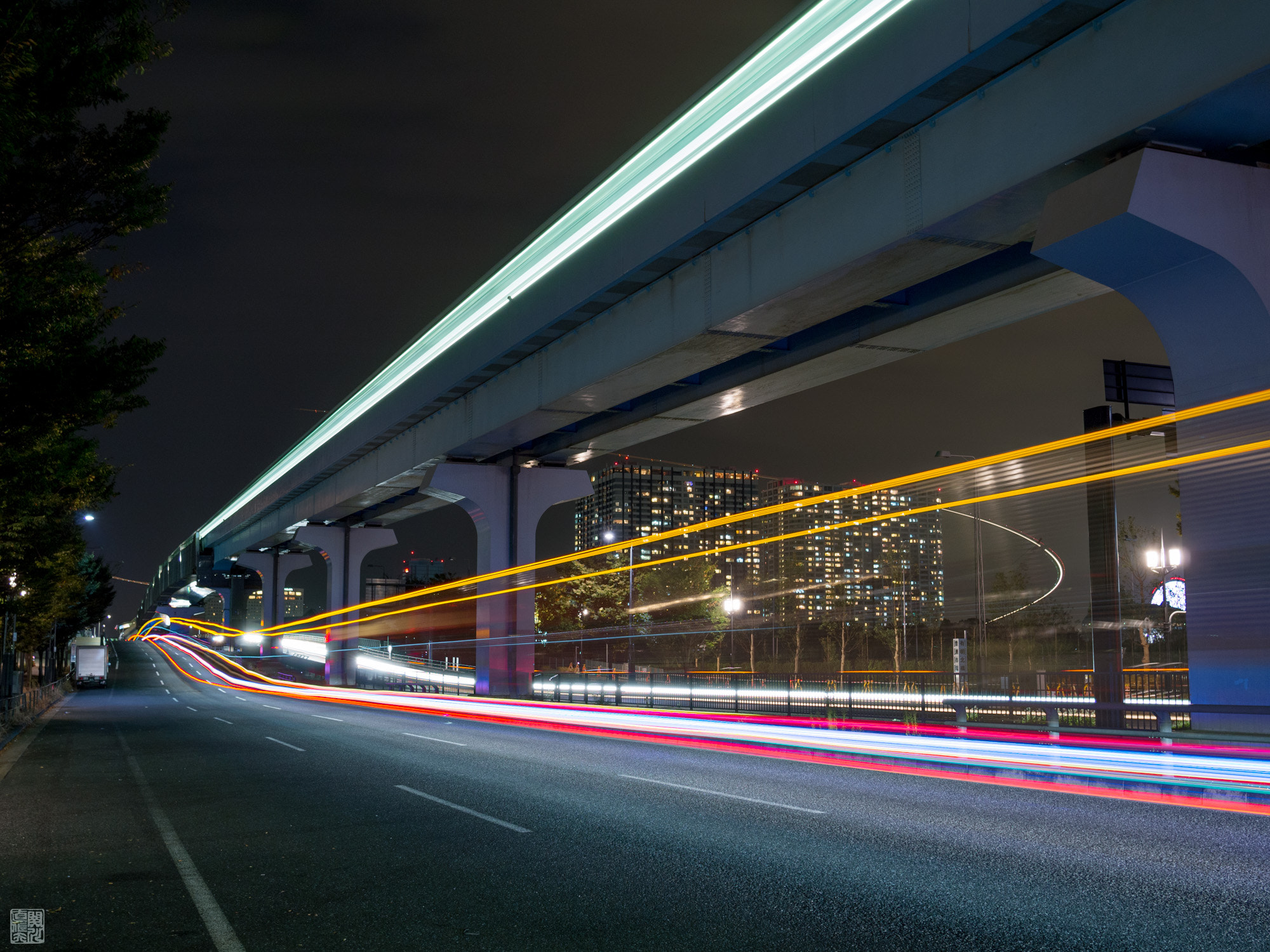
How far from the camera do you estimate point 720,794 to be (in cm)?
1184

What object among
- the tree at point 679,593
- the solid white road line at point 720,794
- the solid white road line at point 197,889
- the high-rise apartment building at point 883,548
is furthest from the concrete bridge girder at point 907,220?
the tree at point 679,593

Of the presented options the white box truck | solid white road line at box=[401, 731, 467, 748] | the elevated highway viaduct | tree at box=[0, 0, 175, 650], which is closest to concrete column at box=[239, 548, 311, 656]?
the white box truck

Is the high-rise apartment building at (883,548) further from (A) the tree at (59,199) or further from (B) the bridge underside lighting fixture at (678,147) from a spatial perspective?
(A) the tree at (59,199)

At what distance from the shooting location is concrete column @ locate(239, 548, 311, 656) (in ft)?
237

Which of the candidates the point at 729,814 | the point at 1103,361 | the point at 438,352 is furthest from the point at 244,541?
the point at 729,814

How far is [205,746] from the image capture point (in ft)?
65.0

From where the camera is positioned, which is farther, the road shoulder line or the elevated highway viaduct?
the road shoulder line

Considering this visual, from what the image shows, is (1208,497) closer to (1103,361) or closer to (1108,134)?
(1108,134)

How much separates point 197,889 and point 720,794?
631 cm

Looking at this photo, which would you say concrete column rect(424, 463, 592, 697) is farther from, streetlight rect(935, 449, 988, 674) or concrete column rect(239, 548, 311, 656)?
concrete column rect(239, 548, 311, 656)

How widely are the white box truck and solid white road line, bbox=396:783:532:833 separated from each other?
207ft

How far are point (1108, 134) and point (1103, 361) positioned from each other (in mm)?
13698

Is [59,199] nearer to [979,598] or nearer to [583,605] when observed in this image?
[979,598]

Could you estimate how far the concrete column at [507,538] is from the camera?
31.5 meters
